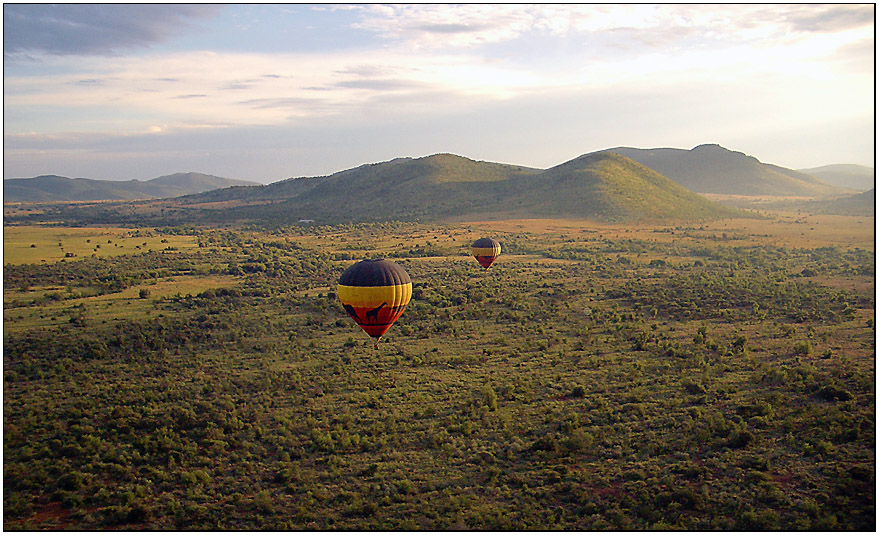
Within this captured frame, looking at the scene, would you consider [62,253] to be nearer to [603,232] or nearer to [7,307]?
[7,307]

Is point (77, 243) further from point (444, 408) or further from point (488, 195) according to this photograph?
point (488, 195)

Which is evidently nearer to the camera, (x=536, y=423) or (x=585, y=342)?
(x=536, y=423)

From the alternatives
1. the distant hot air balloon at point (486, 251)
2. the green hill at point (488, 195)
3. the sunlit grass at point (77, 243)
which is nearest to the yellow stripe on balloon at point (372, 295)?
the distant hot air balloon at point (486, 251)

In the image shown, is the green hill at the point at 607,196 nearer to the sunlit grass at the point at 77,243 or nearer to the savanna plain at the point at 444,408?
the sunlit grass at the point at 77,243

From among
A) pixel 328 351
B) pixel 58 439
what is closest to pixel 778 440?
pixel 328 351

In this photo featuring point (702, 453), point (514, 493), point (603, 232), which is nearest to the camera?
point (514, 493)

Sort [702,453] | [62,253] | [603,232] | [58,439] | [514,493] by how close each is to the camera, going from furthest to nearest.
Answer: [603,232] → [62,253] → [58,439] → [702,453] → [514,493]
